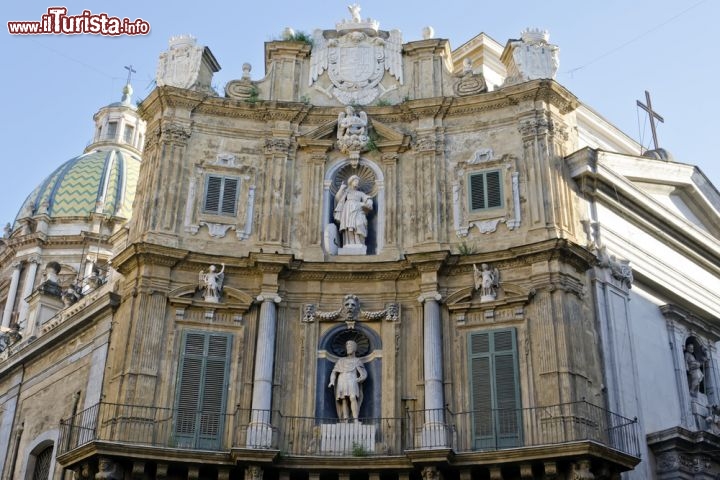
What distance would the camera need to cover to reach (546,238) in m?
19.5

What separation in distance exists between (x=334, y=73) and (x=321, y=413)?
8245mm

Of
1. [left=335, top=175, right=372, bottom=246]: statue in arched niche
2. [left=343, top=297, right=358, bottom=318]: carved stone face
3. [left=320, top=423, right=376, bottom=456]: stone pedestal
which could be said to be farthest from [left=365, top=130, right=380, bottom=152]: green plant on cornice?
[left=320, top=423, right=376, bottom=456]: stone pedestal

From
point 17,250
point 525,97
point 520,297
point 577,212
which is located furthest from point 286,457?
point 17,250

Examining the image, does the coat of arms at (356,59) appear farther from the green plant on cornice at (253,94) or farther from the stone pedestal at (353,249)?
the stone pedestal at (353,249)

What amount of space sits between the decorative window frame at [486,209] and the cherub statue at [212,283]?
511 cm

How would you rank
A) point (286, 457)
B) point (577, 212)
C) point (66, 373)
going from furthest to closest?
point (66, 373), point (577, 212), point (286, 457)

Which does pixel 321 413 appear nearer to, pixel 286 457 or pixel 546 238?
pixel 286 457

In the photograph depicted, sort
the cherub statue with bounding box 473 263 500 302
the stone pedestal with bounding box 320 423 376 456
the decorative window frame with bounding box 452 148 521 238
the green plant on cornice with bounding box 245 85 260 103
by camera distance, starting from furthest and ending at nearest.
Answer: the green plant on cornice with bounding box 245 85 260 103 < the decorative window frame with bounding box 452 148 521 238 < the cherub statue with bounding box 473 263 500 302 < the stone pedestal with bounding box 320 423 376 456

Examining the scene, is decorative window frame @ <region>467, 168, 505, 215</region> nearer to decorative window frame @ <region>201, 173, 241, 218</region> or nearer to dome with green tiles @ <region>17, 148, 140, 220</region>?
decorative window frame @ <region>201, 173, 241, 218</region>

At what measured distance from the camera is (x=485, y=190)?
2073 cm

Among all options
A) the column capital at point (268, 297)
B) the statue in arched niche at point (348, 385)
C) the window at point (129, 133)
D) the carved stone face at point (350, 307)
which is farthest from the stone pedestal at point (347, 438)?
the window at point (129, 133)

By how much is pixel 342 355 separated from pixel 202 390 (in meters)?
2.93

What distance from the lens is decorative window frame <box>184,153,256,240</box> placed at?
67.9 feet

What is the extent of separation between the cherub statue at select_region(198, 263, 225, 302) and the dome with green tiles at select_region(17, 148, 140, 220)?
27.7 m
